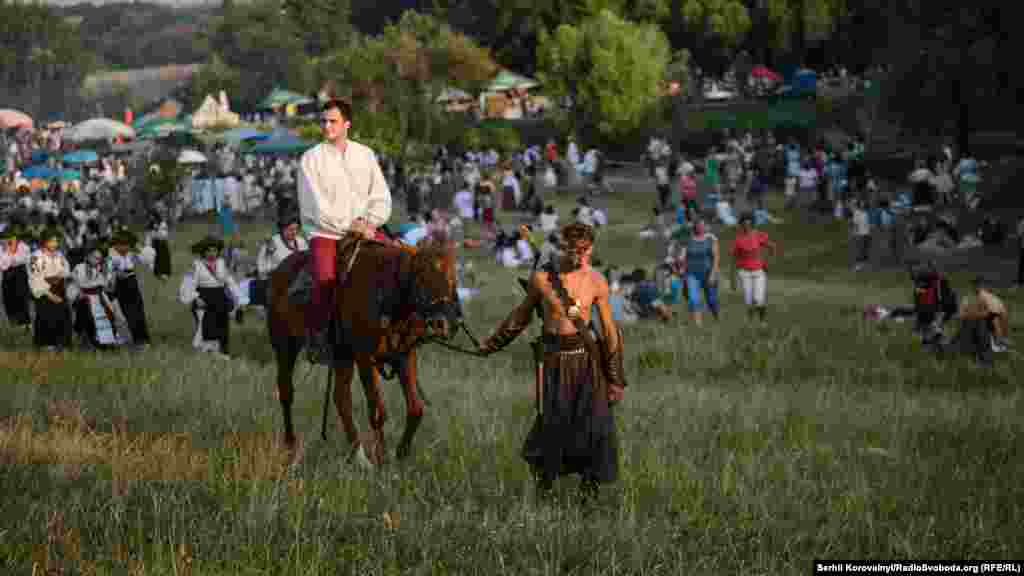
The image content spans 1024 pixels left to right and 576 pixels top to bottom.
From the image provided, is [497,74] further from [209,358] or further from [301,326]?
[301,326]

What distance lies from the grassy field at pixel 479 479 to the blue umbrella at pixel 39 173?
3748cm

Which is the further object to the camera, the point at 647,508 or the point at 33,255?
the point at 33,255

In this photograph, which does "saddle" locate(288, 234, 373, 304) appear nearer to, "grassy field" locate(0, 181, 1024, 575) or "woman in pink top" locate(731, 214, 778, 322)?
"grassy field" locate(0, 181, 1024, 575)

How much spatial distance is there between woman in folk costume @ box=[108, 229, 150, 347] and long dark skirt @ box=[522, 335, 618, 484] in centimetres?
1006

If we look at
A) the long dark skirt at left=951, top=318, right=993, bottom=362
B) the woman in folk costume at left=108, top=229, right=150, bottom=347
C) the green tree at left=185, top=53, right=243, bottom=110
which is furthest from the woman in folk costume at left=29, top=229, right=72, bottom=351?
the green tree at left=185, top=53, right=243, bottom=110

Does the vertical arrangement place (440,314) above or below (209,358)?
above

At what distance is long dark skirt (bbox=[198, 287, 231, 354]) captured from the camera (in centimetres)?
1620

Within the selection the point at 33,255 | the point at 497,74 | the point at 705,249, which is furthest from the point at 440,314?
the point at 497,74

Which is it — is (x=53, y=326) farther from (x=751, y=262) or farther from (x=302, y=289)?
(x=751, y=262)

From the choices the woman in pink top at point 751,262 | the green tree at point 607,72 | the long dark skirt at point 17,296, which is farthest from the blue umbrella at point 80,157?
the woman in pink top at point 751,262

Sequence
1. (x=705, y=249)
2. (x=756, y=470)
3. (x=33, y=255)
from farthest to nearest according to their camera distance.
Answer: (x=705, y=249) → (x=33, y=255) → (x=756, y=470)

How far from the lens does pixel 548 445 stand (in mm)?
7871

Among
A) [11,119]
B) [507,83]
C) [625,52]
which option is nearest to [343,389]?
[625,52]

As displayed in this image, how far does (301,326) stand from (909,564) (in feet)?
15.9
